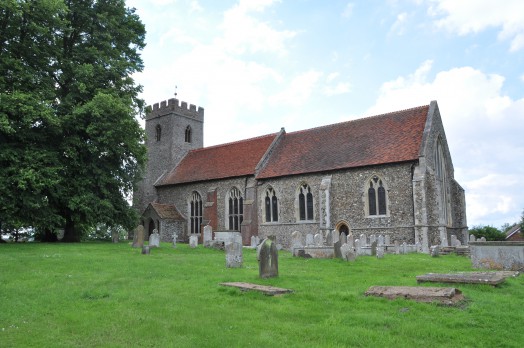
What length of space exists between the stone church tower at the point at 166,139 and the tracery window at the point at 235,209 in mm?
8189

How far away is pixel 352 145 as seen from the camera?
26.0 metres

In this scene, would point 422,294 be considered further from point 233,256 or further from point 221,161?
point 221,161

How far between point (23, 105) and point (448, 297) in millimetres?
18716

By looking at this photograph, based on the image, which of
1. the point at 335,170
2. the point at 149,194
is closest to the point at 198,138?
the point at 149,194

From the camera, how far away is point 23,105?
1906 cm

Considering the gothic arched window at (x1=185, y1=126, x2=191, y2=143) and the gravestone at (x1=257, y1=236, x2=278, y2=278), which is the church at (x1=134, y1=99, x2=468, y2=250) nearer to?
the gothic arched window at (x1=185, y1=126, x2=191, y2=143)

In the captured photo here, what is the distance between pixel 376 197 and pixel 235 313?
701 inches

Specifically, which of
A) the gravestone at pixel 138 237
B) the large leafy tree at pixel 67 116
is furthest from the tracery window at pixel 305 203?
the gravestone at pixel 138 237

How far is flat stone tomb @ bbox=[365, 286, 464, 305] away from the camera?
743cm

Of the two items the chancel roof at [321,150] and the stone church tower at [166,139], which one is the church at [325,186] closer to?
the chancel roof at [321,150]

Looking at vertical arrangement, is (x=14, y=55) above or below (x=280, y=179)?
above

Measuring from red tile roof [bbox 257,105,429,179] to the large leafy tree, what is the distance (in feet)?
31.4

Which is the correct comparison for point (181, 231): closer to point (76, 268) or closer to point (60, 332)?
point (76, 268)

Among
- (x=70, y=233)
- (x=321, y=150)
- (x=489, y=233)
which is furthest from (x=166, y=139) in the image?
(x=489, y=233)
